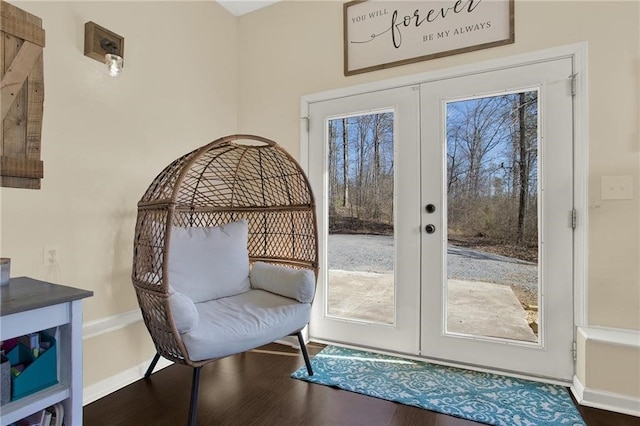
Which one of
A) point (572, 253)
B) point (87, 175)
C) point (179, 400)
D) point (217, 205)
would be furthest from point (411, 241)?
point (87, 175)

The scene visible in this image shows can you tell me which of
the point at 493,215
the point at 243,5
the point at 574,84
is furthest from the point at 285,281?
the point at 243,5

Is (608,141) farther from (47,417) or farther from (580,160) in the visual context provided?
(47,417)

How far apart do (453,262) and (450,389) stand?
2.53 feet

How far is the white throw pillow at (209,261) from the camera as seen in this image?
203cm

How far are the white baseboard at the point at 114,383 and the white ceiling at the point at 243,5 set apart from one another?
281 centimetres

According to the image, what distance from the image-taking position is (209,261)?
7.12ft

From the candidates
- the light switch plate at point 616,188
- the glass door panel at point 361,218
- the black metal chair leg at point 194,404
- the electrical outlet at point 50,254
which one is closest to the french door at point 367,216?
the glass door panel at point 361,218

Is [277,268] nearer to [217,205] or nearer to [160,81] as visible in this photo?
[217,205]

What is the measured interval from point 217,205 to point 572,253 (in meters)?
2.37

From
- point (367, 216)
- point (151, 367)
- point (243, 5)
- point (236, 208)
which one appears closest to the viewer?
point (151, 367)

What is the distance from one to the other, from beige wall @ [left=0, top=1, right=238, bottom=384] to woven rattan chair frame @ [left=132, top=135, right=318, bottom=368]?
0.88 feet

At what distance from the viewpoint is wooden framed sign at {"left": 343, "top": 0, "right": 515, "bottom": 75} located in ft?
7.23

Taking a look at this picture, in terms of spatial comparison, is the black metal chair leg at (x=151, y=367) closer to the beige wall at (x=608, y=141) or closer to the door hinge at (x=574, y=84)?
the beige wall at (x=608, y=141)

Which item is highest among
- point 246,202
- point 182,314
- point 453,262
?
Result: point 246,202
